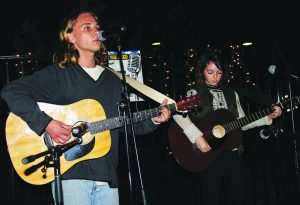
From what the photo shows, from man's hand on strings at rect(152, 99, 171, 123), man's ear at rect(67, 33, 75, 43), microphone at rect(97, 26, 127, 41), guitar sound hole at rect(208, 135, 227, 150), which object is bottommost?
guitar sound hole at rect(208, 135, 227, 150)

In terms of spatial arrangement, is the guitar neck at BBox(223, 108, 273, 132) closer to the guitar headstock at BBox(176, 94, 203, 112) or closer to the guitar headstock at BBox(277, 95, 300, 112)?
the guitar headstock at BBox(277, 95, 300, 112)

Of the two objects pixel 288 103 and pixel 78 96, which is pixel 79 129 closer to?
pixel 78 96

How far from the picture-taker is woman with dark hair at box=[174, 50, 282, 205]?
14.8 ft

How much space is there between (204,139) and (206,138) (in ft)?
0.51

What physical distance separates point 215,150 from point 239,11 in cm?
1585

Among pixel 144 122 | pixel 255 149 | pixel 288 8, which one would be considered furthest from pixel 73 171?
pixel 288 8

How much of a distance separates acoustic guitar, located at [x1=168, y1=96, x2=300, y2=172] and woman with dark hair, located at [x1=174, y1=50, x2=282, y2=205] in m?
0.08

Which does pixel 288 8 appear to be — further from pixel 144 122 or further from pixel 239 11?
pixel 144 122

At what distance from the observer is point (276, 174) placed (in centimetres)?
668

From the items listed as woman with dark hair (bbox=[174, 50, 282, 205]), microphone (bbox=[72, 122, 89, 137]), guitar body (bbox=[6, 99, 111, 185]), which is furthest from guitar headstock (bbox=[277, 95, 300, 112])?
microphone (bbox=[72, 122, 89, 137])

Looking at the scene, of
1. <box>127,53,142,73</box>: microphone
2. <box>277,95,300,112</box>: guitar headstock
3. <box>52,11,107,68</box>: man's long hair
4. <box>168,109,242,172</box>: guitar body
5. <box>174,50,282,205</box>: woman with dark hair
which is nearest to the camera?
<box>52,11,107,68</box>: man's long hair

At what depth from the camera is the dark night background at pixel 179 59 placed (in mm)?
6059

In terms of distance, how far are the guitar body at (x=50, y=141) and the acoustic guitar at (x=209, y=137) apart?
1734 mm

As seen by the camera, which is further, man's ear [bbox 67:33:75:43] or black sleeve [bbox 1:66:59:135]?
man's ear [bbox 67:33:75:43]
